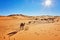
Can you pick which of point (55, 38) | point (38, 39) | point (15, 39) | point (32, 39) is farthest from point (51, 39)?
point (15, 39)

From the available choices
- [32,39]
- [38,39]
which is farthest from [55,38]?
[32,39]

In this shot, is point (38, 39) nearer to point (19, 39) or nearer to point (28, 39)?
point (28, 39)

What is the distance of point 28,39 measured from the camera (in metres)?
7.58

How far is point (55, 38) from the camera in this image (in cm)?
698

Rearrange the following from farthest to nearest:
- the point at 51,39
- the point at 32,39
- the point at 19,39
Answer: the point at 19,39, the point at 32,39, the point at 51,39

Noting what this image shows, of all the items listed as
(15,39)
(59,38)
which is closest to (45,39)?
(59,38)

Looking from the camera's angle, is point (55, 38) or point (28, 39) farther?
point (28, 39)

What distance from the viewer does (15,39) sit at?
8125 millimetres

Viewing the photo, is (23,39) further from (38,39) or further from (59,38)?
(59,38)

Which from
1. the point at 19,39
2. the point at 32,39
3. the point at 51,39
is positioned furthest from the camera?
the point at 19,39

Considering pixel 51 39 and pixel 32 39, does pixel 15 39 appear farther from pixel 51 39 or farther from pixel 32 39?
pixel 51 39

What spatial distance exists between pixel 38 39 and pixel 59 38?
146cm

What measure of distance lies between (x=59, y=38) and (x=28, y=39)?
225cm

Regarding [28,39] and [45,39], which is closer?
[45,39]
